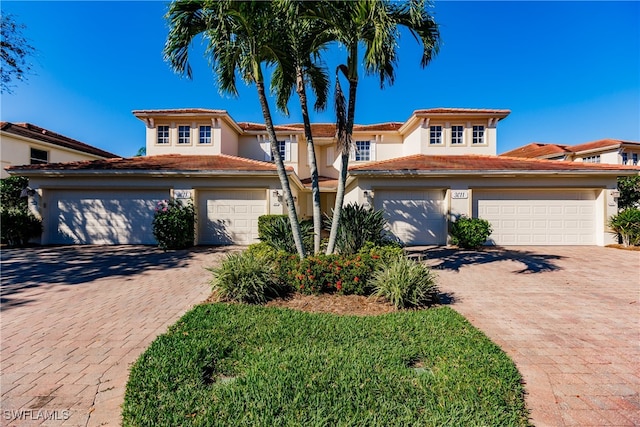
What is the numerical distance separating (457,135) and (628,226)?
802cm

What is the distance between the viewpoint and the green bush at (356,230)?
699 cm

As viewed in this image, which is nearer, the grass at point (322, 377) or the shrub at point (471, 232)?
the grass at point (322, 377)

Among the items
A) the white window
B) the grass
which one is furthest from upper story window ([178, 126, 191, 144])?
the white window

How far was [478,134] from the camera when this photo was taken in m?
15.6

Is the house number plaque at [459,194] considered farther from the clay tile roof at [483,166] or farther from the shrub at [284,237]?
the shrub at [284,237]

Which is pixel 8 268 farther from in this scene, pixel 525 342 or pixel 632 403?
Answer: pixel 632 403

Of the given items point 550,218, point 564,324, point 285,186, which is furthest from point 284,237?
point 550,218

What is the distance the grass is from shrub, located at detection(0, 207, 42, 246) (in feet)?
40.7

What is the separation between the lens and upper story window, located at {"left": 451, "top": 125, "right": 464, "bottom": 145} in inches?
617

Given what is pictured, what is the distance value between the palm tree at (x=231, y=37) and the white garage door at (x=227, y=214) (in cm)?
603

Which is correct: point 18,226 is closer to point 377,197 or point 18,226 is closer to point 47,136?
point 47,136

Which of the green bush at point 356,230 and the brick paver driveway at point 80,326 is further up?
the green bush at point 356,230


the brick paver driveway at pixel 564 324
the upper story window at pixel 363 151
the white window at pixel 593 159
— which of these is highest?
the white window at pixel 593 159

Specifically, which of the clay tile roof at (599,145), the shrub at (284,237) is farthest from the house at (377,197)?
the clay tile roof at (599,145)
